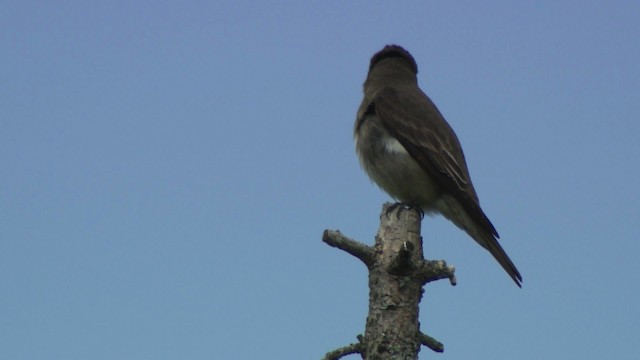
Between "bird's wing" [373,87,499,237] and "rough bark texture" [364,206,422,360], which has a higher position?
"bird's wing" [373,87,499,237]

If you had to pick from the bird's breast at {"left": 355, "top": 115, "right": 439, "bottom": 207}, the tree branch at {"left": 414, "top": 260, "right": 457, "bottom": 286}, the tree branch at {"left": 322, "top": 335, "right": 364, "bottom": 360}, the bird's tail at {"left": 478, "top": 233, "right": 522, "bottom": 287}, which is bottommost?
the tree branch at {"left": 322, "top": 335, "right": 364, "bottom": 360}

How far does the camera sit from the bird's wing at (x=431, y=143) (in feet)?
31.9

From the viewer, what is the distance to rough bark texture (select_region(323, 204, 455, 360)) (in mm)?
5992

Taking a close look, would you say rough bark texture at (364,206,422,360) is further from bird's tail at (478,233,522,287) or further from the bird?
the bird

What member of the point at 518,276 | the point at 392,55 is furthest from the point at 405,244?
the point at 392,55

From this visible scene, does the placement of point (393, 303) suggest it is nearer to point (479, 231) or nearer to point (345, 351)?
point (345, 351)

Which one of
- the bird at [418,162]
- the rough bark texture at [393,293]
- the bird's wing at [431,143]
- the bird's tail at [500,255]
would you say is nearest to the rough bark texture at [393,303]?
the rough bark texture at [393,293]

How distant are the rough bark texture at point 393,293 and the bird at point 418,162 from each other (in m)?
3.09

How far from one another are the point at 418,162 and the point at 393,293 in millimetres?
3870

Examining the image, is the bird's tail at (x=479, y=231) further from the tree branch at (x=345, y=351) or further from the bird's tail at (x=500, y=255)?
the tree branch at (x=345, y=351)

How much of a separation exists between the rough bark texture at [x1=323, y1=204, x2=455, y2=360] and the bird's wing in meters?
3.29

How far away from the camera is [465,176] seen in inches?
396

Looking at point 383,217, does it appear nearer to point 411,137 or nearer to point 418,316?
point 418,316

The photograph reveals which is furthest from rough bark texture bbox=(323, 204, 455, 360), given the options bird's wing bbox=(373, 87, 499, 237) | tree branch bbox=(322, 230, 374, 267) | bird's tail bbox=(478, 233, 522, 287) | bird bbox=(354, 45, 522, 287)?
bird's wing bbox=(373, 87, 499, 237)
